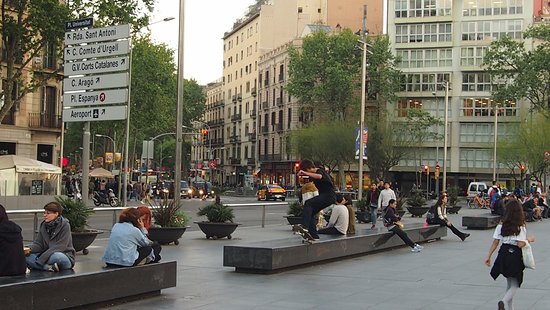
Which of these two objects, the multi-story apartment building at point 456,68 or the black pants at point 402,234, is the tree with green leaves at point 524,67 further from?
the black pants at point 402,234

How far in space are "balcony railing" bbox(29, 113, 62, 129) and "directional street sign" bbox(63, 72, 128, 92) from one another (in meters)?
31.5

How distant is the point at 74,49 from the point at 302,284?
282 inches

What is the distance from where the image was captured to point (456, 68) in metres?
77.5

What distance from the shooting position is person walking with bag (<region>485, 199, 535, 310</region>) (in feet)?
29.1

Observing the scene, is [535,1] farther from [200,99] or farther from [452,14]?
[200,99]

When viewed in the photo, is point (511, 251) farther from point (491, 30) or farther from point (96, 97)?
point (491, 30)

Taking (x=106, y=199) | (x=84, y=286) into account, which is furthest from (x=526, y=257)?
(x=106, y=199)

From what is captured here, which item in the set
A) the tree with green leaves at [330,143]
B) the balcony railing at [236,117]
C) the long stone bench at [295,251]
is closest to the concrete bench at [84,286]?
the long stone bench at [295,251]

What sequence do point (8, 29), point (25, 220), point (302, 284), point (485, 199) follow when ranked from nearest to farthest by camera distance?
point (302, 284), point (25, 220), point (8, 29), point (485, 199)

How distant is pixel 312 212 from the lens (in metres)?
14.1

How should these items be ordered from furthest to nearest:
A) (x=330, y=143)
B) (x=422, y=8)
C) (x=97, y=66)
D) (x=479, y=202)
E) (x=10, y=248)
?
1. (x=422, y=8)
2. (x=330, y=143)
3. (x=479, y=202)
4. (x=97, y=66)
5. (x=10, y=248)

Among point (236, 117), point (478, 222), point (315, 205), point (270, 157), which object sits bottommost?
point (478, 222)

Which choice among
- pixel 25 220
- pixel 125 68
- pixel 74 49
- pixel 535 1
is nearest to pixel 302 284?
pixel 125 68

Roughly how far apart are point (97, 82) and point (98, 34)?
97cm
